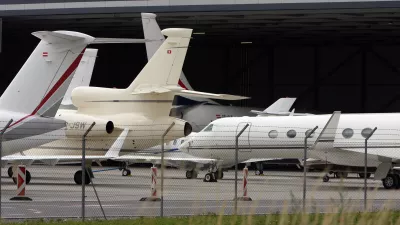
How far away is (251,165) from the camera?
2158 inches

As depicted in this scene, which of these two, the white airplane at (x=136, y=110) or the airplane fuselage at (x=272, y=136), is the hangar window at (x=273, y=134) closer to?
the airplane fuselage at (x=272, y=136)

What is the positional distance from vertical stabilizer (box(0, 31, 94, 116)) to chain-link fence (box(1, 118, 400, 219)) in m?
0.90

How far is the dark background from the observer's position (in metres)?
62.2

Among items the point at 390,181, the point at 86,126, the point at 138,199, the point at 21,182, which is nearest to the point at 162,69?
the point at 86,126

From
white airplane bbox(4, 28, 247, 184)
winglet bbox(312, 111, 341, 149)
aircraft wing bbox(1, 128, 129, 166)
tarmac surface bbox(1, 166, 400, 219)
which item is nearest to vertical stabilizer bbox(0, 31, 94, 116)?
tarmac surface bbox(1, 166, 400, 219)

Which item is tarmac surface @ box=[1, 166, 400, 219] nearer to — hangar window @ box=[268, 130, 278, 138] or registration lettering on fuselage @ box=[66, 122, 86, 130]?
registration lettering on fuselage @ box=[66, 122, 86, 130]

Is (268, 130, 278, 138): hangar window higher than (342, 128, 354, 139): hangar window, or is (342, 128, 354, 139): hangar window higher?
(342, 128, 354, 139): hangar window

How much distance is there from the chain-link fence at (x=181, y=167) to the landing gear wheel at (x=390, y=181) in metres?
0.03

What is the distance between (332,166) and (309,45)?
29.2 meters

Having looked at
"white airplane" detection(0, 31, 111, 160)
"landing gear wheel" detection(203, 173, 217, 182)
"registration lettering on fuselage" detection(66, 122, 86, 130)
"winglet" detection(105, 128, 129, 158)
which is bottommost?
"landing gear wheel" detection(203, 173, 217, 182)

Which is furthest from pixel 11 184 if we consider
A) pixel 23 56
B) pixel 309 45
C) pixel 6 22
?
pixel 309 45

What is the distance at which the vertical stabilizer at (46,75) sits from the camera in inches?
1096

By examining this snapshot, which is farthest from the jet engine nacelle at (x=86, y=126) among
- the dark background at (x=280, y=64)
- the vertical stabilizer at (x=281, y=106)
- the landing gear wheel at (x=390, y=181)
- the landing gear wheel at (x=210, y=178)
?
the dark background at (x=280, y=64)

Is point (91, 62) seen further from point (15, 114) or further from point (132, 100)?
point (15, 114)
